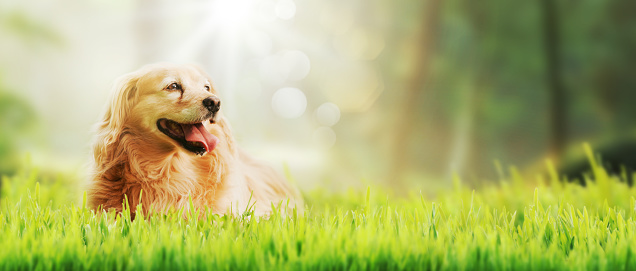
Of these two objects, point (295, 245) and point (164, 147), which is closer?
point (295, 245)

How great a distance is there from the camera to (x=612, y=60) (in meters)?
5.38

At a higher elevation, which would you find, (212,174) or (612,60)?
(612,60)

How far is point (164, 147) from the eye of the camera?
2.09 metres

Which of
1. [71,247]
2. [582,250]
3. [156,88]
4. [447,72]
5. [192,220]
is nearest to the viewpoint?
[71,247]

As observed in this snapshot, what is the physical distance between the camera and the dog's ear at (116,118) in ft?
6.81

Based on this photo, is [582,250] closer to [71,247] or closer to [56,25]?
[71,247]

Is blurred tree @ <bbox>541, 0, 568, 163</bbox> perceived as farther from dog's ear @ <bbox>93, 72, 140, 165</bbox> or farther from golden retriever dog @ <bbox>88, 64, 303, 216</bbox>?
dog's ear @ <bbox>93, 72, 140, 165</bbox>

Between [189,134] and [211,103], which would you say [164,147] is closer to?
[189,134]

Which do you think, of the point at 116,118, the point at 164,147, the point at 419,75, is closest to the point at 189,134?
the point at 164,147

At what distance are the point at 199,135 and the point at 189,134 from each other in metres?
0.04

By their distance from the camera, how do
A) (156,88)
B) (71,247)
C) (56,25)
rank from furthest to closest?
1. (56,25)
2. (156,88)
3. (71,247)

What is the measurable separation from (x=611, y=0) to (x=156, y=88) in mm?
5253

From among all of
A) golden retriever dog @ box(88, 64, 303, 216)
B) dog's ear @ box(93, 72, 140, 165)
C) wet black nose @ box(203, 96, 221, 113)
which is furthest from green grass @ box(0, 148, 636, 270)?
wet black nose @ box(203, 96, 221, 113)

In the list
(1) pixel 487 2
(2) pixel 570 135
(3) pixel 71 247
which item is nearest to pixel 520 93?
(2) pixel 570 135
